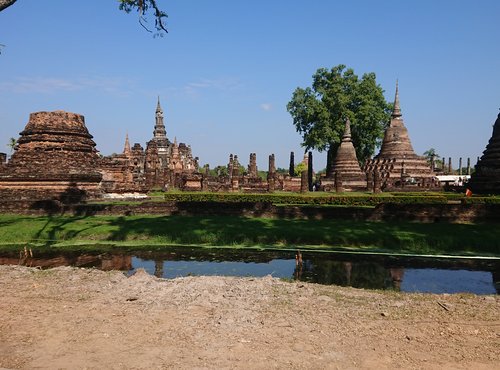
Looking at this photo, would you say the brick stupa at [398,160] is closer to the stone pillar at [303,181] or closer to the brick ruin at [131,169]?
the brick ruin at [131,169]

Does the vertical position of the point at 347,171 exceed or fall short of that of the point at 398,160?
it falls short

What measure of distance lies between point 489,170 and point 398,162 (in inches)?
487

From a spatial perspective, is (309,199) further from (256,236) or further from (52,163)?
(52,163)

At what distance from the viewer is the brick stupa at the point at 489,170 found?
2434 cm

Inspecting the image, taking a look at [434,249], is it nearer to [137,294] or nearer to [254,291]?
[254,291]

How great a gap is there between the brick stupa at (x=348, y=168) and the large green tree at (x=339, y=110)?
10.8 ft

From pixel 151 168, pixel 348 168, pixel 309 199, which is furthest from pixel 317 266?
pixel 348 168

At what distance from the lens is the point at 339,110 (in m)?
42.2

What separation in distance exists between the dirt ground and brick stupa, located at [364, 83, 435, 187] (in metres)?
30.5

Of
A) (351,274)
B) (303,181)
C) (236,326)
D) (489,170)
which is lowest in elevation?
(351,274)

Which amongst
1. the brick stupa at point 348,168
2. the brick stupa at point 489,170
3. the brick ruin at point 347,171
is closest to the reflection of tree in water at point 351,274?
the brick stupa at point 489,170

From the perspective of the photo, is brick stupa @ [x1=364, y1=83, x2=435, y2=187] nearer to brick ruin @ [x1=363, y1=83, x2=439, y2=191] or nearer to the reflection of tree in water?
brick ruin @ [x1=363, y1=83, x2=439, y2=191]

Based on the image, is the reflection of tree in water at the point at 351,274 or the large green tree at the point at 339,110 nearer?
the reflection of tree in water at the point at 351,274

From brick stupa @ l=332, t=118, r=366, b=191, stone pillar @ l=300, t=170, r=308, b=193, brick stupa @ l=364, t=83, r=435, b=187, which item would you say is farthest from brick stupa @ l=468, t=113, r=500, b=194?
stone pillar @ l=300, t=170, r=308, b=193
